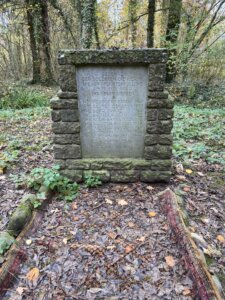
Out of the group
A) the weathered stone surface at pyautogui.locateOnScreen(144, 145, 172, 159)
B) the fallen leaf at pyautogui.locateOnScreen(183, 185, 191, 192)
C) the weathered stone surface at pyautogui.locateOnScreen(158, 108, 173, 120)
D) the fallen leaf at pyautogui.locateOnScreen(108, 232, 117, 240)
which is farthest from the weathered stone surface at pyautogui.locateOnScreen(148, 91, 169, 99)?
the fallen leaf at pyautogui.locateOnScreen(108, 232, 117, 240)

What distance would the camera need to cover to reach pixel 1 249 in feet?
7.27

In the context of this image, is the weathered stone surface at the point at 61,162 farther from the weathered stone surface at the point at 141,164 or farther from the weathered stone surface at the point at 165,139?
the weathered stone surface at the point at 165,139

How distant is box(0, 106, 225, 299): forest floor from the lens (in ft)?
6.45

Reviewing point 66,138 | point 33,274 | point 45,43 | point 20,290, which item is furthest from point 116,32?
point 20,290

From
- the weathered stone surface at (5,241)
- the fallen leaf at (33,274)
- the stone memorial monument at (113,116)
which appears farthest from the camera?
the stone memorial monument at (113,116)

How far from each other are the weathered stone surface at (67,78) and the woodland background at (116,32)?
538 cm

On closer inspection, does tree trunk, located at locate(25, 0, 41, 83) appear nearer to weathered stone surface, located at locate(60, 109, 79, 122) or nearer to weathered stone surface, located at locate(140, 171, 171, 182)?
weathered stone surface, located at locate(60, 109, 79, 122)

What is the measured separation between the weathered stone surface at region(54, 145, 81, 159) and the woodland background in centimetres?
556

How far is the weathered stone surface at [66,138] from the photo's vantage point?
10.8ft

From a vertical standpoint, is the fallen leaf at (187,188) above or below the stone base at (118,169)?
below

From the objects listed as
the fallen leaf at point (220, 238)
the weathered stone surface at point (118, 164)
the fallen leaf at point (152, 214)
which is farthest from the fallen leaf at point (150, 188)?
the fallen leaf at point (220, 238)

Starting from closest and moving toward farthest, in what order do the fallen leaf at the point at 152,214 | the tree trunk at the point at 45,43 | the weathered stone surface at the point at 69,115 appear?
the fallen leaf at the point at 152,214 → the weathered stone surface at the point at 69,115 → the tree trunk at the point at 45,43

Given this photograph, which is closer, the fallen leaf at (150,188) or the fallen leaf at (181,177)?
the fallen leaf at (150,188)

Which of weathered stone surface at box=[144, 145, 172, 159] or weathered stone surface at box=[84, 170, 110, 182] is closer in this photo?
weathered stone surface at box=[144, 145, 172, 159]
